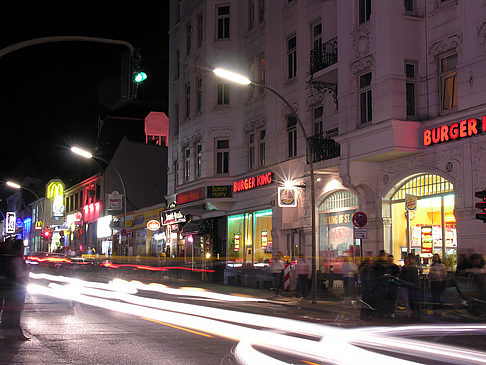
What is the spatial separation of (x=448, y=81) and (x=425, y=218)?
456 cm

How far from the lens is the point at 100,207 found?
215 ft

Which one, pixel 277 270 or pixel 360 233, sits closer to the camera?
pixel 360 233

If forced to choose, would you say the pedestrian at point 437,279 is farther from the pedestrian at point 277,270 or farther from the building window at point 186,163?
the building window at point 186,163

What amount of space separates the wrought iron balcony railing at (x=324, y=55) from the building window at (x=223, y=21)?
1016 centimetres

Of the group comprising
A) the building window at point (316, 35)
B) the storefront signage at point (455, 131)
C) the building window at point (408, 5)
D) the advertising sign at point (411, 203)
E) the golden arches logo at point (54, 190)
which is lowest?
the advertising sign at point (411, 203)

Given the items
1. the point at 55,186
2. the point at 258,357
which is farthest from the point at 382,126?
the point at 55,186

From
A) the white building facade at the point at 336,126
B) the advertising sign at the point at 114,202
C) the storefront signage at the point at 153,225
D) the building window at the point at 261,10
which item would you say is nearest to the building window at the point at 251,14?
the white building facade at the point at 336,126

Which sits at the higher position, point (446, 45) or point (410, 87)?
point (446, 45)

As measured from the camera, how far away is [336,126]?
86.4 feet

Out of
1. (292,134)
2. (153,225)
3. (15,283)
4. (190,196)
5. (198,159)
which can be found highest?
(292,134)

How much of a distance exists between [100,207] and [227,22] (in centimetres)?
3404

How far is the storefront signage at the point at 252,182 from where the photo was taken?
31156 millimetres

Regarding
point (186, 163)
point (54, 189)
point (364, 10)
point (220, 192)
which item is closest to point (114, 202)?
point (186, 163)

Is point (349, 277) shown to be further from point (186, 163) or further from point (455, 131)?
point (186, 163)
